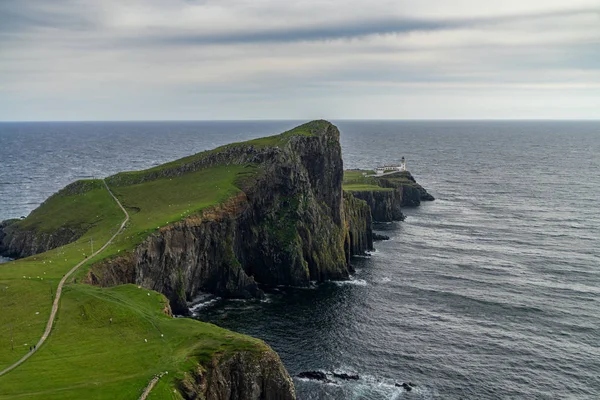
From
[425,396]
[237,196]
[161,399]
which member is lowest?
[425,396]

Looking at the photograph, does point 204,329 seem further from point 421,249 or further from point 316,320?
point 421,249

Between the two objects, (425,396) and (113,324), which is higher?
(113,324)

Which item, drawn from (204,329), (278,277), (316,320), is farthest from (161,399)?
(278,277)

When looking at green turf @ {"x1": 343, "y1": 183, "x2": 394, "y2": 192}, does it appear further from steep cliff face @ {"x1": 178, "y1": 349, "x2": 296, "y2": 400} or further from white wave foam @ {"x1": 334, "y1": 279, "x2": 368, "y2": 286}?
steep cliff face @ {"x1": 178, "y1": 349, "x2": 296, "y2": 400}

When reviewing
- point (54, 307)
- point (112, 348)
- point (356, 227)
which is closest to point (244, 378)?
point (112, 348)

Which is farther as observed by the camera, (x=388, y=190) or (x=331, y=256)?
(x=388, y=190)

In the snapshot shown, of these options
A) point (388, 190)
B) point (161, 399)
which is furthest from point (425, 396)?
point (388, 190)

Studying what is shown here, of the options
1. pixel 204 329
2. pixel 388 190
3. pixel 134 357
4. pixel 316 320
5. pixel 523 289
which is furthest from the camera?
pixel 388 190

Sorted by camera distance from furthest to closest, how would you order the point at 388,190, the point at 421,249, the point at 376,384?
the point at 388,190, the point at 421,249, the point at 376,384
